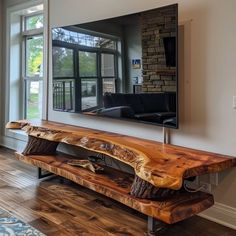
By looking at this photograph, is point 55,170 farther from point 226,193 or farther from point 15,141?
point 15,141

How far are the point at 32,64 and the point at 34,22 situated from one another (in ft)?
2.17

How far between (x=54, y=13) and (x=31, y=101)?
1.62 m

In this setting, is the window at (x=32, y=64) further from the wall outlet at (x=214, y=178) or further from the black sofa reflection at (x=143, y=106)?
the wall outlet at (x=214, y=178)

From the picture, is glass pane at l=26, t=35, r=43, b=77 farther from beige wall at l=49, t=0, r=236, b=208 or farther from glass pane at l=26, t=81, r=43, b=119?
beige wall at l=49, t=0, r=236, b=208

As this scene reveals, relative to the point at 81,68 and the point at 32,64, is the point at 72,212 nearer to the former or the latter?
the point at 81,68

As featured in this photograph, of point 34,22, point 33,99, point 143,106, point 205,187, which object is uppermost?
point 34,22

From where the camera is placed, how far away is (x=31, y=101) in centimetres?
517


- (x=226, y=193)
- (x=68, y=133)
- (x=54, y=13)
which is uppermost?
(x=54, y=13)

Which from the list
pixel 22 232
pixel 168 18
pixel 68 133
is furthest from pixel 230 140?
pixel 22 232

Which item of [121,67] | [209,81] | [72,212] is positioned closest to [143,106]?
[121,67]

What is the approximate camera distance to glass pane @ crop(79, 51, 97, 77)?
133 inches

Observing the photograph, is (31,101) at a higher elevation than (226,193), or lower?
higher

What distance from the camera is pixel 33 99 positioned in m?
5.12

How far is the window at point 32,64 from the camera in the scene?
16.1ft
